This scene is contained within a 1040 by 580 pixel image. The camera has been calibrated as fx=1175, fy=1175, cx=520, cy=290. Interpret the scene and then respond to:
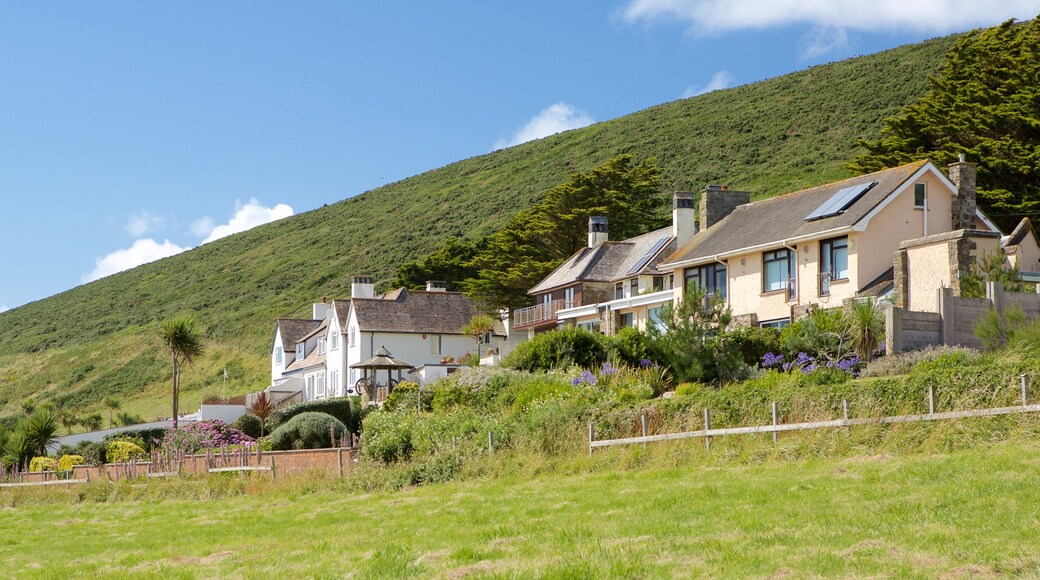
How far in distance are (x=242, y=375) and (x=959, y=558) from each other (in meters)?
86.3

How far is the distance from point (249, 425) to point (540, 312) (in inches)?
665

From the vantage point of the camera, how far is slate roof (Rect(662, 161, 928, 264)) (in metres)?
41.6

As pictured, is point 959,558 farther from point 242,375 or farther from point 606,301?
point 242,375

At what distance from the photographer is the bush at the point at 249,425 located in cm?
5454

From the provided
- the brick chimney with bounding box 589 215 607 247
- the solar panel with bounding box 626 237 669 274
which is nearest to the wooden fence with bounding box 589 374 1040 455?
the solar panel with bounding box 626 237 669 274

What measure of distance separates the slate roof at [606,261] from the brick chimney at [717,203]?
10.8ft

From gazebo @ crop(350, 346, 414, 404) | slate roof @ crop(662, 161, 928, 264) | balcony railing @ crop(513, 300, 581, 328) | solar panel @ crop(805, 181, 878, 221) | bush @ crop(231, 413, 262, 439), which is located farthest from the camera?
balcony railing @ crop(513, 300, 581, 328)

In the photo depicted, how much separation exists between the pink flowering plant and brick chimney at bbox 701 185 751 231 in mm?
22066

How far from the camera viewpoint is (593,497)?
19.1 meters

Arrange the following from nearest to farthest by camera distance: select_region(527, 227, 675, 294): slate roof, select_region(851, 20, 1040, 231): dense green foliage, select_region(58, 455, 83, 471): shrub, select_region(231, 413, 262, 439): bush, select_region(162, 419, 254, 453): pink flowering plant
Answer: select_region(162, 419, 254, 453): pink flowering plant → select_region(58, 455, 83, 471): shrub → select_region(851, 20, 1040, 231): dense green foliage → select_region(231, 413, 262, 439): bush → select_region(527, 227, 675, 294): slate roof

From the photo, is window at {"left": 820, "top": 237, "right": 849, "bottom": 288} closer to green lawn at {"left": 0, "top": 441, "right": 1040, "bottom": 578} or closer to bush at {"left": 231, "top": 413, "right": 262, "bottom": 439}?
green lawn at {"left": 0, "top": 441, "right": 1040, "bottom": 578}

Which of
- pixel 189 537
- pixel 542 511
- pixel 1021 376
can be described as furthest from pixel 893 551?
pixel 189 537

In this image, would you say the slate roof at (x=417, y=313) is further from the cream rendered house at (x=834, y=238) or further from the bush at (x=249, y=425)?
the cream rendered house at (x=834, y=238)

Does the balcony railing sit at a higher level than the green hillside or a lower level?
lower
